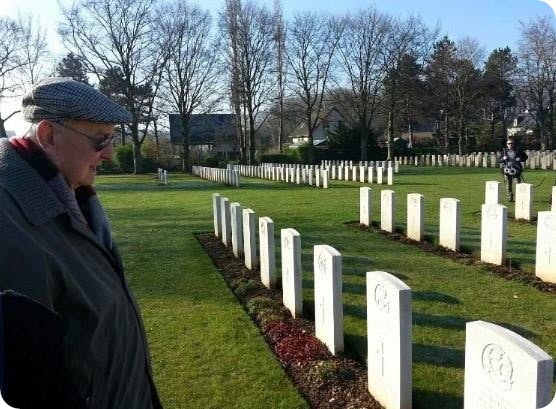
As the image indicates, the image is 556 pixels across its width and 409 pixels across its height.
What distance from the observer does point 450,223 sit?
892 cm

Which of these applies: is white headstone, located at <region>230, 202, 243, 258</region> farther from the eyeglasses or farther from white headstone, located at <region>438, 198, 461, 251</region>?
the eyeglasses

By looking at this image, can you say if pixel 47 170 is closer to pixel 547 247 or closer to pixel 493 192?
pixel 547 247

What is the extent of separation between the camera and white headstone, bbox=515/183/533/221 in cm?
1119

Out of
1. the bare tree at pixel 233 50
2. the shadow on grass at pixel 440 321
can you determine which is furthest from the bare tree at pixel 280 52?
the shadow on grass at pixel 440 321

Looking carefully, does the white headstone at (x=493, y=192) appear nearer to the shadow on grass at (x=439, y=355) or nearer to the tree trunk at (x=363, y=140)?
the shadow on grass at (x=439, y=355)

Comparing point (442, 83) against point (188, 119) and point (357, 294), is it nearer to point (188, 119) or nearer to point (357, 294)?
point (188, 119)

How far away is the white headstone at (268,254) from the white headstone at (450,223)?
11.6 ft

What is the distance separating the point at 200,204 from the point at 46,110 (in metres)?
16.3

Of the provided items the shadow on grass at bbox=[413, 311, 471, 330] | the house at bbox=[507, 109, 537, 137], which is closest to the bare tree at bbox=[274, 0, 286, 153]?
the house at bbox=[507, 109, 537, 137]

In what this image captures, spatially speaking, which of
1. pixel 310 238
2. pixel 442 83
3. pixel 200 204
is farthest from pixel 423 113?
pixel 310 238

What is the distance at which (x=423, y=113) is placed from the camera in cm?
5138

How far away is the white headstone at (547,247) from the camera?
22.2 ft

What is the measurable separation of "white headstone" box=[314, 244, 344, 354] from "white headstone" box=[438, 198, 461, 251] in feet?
14.8

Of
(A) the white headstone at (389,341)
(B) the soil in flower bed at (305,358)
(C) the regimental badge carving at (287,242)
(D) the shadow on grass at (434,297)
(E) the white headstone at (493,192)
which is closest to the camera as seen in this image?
(A) the white headstone at (389,341)
